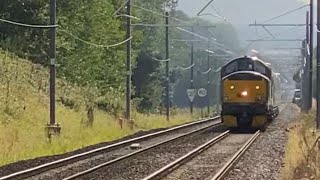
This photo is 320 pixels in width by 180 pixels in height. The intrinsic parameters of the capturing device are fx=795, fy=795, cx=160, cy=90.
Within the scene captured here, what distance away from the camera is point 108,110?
48.4 m

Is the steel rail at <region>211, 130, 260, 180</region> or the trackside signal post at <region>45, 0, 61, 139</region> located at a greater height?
the trackside signal post at <region>45, 0, 61, 139</region>

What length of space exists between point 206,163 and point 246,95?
1519cm

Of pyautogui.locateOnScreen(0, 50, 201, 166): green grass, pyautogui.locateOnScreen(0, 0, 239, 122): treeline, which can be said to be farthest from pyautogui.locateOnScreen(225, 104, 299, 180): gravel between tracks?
pyautogui.locateOnScreen(0, 0, 239, 122): treeline

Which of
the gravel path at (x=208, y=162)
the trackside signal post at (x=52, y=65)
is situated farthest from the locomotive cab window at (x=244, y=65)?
the trackside signal post at (x=52, y=65)

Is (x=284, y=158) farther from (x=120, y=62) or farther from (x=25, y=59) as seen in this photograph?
(x=120, y=62)

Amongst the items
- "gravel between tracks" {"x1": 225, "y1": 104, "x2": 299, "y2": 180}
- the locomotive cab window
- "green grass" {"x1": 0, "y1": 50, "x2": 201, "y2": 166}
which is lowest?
"gravel between tracks" {"x1": 225, "y1": 104, "x2": 299, "y2": 180}

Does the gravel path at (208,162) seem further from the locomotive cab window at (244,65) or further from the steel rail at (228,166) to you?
the locomotive cab window at (244,65)

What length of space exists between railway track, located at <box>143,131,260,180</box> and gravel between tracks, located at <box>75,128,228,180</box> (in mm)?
396

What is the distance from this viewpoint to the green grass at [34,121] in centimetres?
2495

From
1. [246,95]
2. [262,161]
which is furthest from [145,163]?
[246,95]

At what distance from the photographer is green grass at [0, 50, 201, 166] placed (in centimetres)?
2495

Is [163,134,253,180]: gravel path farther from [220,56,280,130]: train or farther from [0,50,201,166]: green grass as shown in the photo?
[220,56,280,130]: train

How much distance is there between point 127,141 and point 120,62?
25431 mm

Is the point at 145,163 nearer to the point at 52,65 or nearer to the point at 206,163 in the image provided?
Result: the point at 206,163
